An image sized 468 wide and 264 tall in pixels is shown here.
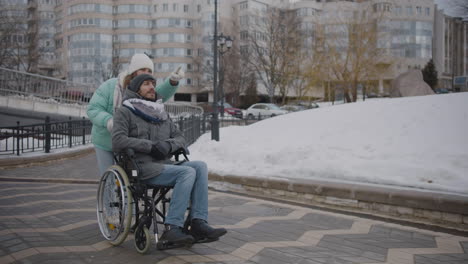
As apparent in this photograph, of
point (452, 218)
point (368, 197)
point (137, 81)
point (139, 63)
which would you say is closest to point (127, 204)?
point (137, 81)

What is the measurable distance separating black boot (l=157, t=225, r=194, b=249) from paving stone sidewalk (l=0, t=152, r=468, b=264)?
0.49 ft

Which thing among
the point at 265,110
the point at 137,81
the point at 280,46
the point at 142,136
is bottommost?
Answer: the point at 142,136

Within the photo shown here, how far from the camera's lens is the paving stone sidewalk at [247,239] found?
374 cm

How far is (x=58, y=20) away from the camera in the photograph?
250 ft

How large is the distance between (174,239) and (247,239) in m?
1.02

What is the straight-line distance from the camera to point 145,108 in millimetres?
3945

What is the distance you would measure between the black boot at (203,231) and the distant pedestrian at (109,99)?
1355mm

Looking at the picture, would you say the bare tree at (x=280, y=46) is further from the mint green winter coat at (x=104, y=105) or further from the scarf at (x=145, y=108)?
the scarf at (x=145, y=108)

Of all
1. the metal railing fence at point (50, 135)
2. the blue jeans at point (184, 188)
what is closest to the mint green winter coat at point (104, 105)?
the blue jeans at point (184, 188)

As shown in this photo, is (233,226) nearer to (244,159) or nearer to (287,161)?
(287,161)

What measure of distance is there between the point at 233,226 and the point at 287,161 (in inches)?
117

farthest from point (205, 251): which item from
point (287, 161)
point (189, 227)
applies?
point (287, 161)

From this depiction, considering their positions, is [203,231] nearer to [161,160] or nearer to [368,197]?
[161,160]

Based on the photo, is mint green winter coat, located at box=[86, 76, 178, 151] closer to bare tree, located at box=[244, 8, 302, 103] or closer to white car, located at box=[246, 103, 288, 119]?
white car, located at box=[246, 103, 288, 119]
